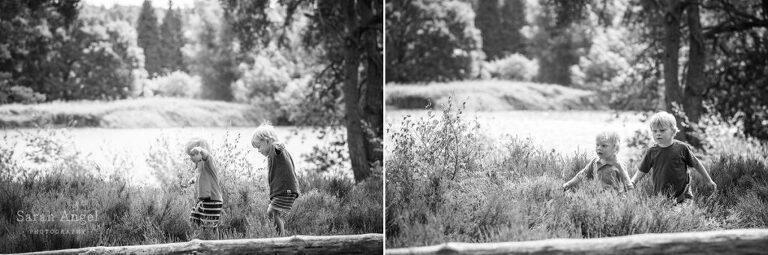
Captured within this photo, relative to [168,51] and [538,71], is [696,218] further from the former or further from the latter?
[168,51]

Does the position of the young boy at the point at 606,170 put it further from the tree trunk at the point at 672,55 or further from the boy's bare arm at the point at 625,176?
the tree trunk at the point at 672,55

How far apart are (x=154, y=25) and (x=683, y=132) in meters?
4.62

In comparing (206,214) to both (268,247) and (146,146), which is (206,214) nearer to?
(268,247)

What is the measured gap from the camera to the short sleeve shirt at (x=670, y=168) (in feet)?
15.6

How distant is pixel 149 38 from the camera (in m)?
5.33

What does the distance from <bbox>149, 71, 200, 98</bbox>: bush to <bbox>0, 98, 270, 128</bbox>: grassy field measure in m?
0.05

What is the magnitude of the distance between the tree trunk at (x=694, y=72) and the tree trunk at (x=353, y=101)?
301 centimetres

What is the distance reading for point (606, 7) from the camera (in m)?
6.57

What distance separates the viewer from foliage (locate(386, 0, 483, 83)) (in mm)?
5438

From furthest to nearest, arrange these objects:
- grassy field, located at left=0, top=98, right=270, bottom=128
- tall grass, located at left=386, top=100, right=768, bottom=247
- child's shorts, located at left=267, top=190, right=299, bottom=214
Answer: grassy field, located at left=0, top=98, right=270, bottom=128
child's shorts, located at left=267, top=190, right=299, bottom=214
tall grass, located at left=386, top=100, right=768, bottom=247

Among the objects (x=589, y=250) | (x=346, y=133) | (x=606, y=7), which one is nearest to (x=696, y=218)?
(x=589, y=250)

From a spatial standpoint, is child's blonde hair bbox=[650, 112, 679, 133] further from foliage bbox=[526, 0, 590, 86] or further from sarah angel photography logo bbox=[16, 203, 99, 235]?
sarah angel photography logo bbox=[16, 203, 99, 235]

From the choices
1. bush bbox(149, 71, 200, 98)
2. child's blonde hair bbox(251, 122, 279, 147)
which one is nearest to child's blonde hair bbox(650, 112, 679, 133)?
child's blonde hair bbox(251, 122, 279, 147)

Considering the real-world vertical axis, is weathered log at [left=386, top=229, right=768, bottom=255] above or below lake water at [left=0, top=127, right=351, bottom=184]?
below
